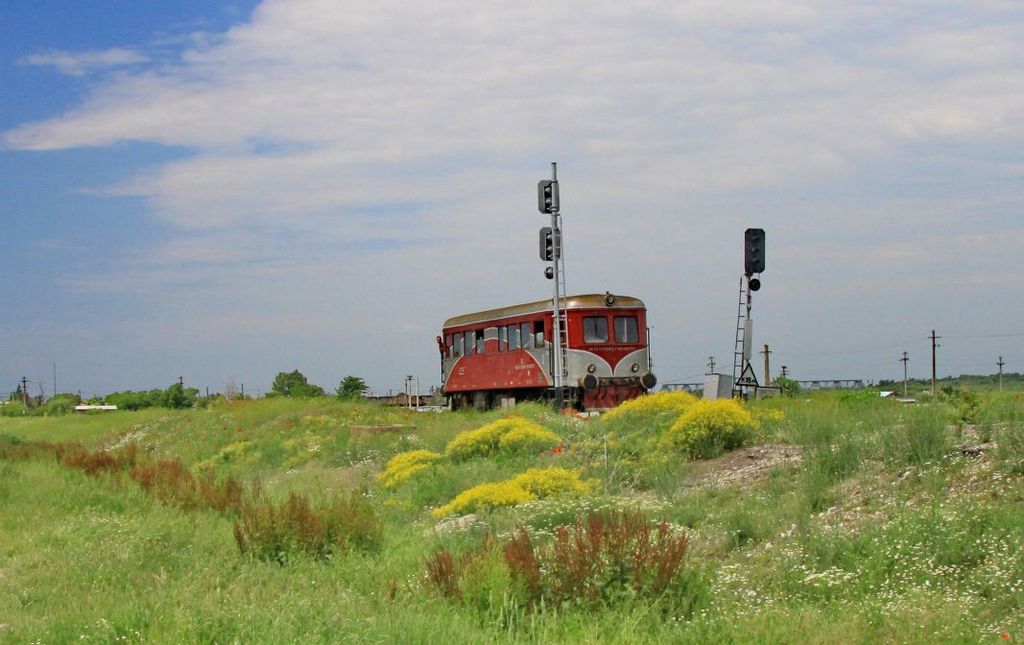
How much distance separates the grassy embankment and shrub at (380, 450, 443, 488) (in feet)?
0.64

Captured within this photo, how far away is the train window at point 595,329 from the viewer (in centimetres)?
2920

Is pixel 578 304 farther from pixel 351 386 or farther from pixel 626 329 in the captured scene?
pixel 351 386

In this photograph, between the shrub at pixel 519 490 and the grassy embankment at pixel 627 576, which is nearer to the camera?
the grassy embankment at pixel 627 576

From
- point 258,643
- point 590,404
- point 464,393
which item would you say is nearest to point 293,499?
point 258,643

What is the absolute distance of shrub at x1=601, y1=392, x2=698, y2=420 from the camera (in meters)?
17.2

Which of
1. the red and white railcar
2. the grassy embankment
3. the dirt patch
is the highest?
the red and white railcar

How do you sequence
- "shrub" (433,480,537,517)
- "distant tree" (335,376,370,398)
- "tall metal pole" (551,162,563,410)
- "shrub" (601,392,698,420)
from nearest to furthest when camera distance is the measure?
"shrub" (433,480,537,517) → "shrub" (601,392,698,420) → "tall metal pole" (551,162,563,410) → "distant tree" (335,376,370,398)

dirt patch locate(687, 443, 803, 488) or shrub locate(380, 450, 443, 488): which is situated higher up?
dirt patch locate(687, 443, 803, 488)

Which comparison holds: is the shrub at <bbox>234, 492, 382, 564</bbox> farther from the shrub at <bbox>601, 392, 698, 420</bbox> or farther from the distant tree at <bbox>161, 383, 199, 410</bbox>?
the distant tree at <bbox>161, 383, 199, 410</bbox>

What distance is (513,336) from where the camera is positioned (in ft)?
102

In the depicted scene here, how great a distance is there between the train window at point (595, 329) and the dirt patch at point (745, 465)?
15.6 m

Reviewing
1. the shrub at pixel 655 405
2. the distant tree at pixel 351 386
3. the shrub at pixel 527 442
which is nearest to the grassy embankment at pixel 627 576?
the shrub at pixel 527 442

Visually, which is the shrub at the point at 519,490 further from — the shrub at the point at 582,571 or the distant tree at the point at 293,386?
the distant tree at the point at 293,386

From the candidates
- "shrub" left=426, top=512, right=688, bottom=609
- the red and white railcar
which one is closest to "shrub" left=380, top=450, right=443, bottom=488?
"shrub" left=426, top=512, right=688, bottom=609
